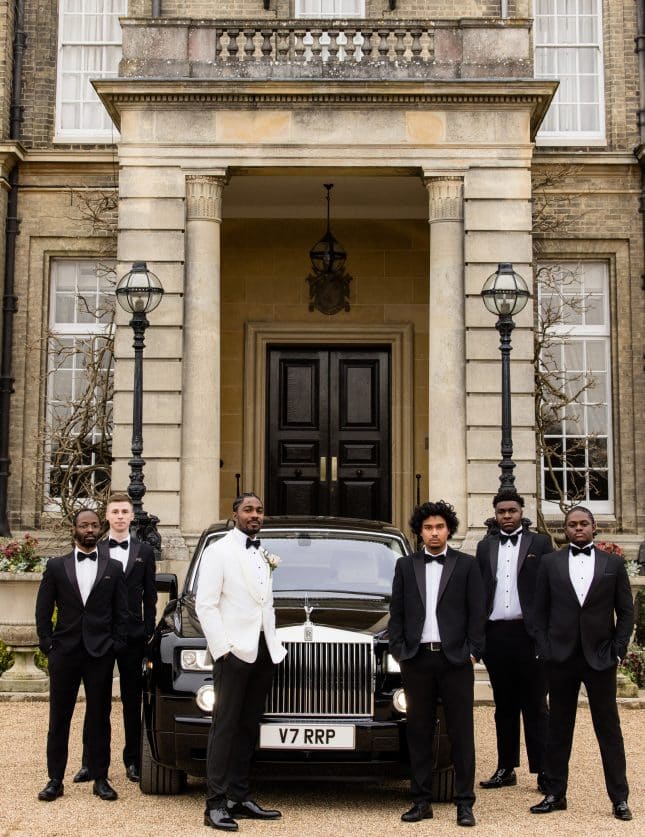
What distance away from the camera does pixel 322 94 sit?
13898mm

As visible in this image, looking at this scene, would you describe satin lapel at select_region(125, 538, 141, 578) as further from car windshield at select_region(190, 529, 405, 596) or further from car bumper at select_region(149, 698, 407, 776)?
car bumper at select_region(149, 698, 407, 776)

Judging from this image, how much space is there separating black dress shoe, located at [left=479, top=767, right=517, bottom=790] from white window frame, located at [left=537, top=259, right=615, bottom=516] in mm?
10276

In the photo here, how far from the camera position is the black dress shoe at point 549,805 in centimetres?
662

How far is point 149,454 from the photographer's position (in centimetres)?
1345

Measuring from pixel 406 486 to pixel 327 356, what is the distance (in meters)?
2.42

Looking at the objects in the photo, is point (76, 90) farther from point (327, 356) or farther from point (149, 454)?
point (149, 454)

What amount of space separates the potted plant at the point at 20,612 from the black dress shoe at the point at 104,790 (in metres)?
4.19

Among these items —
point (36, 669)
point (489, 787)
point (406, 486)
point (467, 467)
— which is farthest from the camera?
point (406, 486)

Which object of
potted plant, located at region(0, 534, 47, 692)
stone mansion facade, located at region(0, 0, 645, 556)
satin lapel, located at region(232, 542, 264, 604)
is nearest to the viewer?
satin lapel, located at region(232, 542, 264, 604)

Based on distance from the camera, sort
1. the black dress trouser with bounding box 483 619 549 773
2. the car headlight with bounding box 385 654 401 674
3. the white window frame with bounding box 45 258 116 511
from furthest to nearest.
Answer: the white window frame with bounding box 45 258 116 511
the black dress trouser with bounding box 483 619 549 773
the car headlight with bounding box 385 654 401 674

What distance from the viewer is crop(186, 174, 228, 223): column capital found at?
1401 centimetres

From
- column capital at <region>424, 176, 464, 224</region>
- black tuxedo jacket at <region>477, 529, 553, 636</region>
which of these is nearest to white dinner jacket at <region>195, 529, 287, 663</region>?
black tuxedo jacket at <region>477, 529, 553, 636</region>

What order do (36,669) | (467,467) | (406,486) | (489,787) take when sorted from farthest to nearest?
(406,486), (467,467), (36,669), (489,787)

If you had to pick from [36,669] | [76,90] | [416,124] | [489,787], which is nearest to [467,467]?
[416,124]
